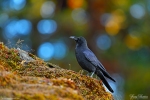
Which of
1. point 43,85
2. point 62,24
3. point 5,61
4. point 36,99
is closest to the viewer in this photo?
point 36,99

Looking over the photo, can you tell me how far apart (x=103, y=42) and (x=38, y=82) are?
2039 cm

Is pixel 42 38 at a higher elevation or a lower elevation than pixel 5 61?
higher

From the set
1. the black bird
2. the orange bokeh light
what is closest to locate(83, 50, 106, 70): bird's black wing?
the black bird

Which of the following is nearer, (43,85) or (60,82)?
(43,85)

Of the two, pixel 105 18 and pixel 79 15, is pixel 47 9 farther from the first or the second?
pixel 105 18

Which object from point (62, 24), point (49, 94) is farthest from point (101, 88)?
point (62, 24)

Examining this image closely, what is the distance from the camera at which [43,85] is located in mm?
4590

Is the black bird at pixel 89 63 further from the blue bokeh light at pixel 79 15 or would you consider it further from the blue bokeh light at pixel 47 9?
the blue bokeh light at pixel 47 9

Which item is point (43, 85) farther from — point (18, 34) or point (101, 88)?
point (18, 34)

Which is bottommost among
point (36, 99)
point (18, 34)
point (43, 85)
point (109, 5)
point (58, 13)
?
point (36, 99)

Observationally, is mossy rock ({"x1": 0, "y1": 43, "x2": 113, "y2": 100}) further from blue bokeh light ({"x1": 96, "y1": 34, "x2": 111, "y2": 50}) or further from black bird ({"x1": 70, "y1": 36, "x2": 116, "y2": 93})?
blue bokeh light ({"x1": 96, "y1": 34, "x2": 111, "y2": 50})

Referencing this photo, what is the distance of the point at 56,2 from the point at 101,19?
2.65m

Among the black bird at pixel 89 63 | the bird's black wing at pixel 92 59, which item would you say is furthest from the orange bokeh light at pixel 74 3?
the bird's black wing at pixel 92 59

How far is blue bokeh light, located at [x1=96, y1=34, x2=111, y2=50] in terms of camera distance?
24.5 m
